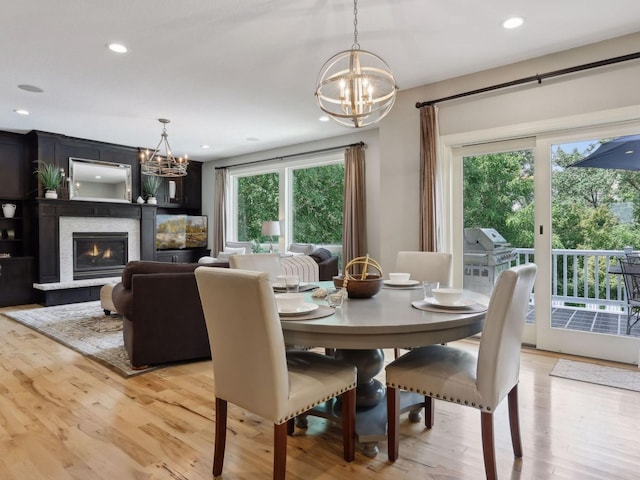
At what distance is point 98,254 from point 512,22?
6743 millimetres

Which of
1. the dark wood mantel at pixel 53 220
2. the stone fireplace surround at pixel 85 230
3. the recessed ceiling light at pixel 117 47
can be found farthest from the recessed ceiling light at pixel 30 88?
the stone fireplace surround at pixel 85 230

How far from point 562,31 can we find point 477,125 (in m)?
1.01

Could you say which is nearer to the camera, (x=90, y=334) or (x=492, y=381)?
(x=492, y=381)

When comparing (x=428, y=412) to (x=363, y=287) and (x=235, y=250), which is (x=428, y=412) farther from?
(x=235, y=250)

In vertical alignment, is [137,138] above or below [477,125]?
above

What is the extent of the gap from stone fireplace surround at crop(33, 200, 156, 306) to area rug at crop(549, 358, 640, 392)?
619 cm

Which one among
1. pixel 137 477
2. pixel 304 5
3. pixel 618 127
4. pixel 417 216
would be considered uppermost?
pixel 304 5

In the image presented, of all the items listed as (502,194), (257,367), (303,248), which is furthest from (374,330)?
(303,248)

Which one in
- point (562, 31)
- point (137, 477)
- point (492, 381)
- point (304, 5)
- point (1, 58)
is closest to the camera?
point (492, 381)

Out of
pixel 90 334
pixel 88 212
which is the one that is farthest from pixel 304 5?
pixel 88 212

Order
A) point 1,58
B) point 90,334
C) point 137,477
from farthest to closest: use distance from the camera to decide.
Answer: point 90,334 < point 1,58 < point 137,477

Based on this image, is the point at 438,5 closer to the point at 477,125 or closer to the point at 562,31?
the point at 562,31

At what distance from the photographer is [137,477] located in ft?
5.82

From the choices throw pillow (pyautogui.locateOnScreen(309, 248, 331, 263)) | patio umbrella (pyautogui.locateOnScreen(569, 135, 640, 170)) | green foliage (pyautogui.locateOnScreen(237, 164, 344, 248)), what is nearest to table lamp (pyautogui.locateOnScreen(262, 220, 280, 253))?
green foliage (pyautogui.locateOnScreen(237, 164, 344, 248))
